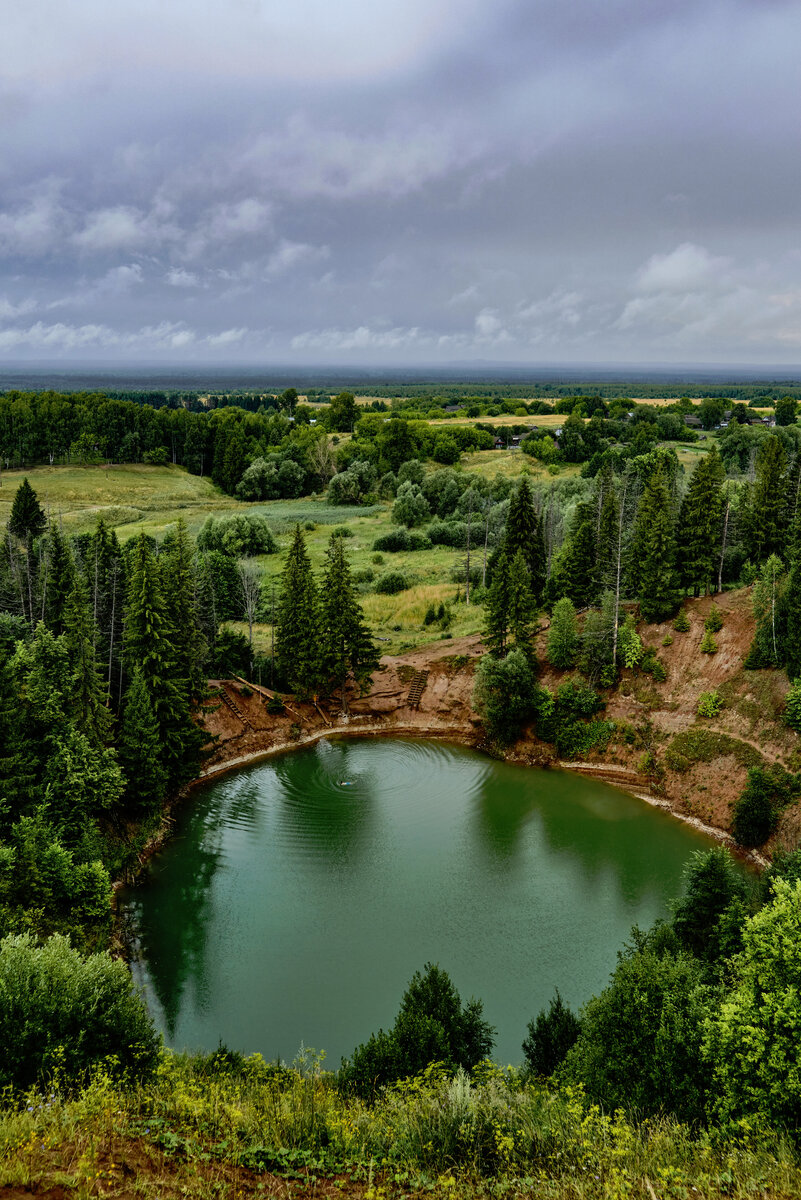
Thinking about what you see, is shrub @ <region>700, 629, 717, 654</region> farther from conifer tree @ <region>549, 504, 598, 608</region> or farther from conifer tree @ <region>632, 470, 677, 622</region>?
conifer tree @ <region>549, 504, 598, 608</region>

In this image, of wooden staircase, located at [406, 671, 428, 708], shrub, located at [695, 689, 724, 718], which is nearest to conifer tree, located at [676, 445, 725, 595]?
shrub, located at [695, 689, 724, 718]

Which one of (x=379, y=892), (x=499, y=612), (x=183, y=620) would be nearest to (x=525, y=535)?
(x=499, y=612)

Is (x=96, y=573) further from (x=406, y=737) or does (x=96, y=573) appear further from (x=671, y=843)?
(x=671, y=843)

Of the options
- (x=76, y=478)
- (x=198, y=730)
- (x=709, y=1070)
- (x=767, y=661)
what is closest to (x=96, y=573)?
(x=198, y=730)

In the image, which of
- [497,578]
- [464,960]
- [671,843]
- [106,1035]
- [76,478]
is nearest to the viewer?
[106,1035]

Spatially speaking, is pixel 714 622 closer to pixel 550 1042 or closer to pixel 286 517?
pixel 550 1042

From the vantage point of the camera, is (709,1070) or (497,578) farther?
(497,578)
